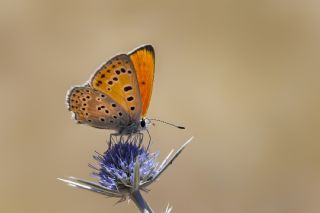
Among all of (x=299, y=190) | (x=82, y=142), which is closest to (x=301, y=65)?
(x=299, y=190)

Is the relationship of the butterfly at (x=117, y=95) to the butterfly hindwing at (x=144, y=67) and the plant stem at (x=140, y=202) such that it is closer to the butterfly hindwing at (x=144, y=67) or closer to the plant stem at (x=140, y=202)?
the butterfly hindwing at (x=144, y=67)

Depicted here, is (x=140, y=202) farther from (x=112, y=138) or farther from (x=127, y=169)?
(x=112, y=138)

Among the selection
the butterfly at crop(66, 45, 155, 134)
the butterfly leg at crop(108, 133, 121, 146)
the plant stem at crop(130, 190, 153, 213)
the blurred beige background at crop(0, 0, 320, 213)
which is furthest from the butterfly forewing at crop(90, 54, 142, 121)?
the blurred beige background at crop(0, 0, 320, 213)

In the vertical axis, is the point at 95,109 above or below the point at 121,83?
below

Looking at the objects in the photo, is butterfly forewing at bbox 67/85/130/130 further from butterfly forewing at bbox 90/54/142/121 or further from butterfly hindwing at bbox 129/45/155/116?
butterfly hindwing at bbox 129/45/155/116

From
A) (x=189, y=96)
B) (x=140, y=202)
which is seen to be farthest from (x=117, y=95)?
(x=189, y=96)

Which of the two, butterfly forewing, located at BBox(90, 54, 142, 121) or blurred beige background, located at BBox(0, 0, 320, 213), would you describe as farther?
blurred beige background, located at BBox(0, 0, 320, 213)
